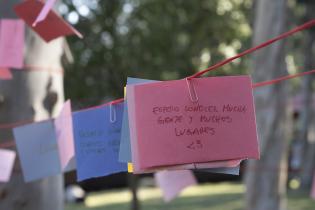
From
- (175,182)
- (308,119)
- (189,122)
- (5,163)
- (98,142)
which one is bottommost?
(308,119)

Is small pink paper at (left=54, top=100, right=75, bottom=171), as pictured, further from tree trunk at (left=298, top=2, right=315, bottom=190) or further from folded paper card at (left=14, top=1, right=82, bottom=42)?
tree trunk at (left=298, top=2, right=315, bottom=190)

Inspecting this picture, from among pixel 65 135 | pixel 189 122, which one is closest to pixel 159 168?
pixel 189 122

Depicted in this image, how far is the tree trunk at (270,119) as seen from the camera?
7699 mm

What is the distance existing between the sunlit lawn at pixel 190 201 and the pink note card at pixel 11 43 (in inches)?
289

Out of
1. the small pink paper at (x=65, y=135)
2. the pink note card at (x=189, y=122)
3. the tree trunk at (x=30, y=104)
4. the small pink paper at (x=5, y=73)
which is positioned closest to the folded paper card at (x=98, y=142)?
the small pink paper at (x=65, y=135)

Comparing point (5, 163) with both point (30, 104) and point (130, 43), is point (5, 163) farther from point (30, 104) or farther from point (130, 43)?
point (130, 43)

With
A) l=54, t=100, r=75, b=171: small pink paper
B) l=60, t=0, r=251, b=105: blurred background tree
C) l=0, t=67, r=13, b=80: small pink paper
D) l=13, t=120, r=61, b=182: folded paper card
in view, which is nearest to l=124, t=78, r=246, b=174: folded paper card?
l=54, t=100, r=75, b=171: small pink paper

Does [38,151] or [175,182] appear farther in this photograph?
[175,182]

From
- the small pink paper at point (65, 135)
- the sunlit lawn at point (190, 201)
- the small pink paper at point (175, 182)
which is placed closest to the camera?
the small pink paper at point (65, 135)

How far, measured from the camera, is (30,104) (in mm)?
4512

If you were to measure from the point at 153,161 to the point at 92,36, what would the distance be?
27.9 ft

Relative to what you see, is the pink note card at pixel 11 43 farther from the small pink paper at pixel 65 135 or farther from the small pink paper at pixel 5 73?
the small pink paper at pixel 65 135

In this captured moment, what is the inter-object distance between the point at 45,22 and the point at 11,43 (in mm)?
411

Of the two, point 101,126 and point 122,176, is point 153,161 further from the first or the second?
point 122,176
